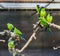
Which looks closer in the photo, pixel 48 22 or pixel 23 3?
pixel 48 22

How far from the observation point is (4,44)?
2018mm

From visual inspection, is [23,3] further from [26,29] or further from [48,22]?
[48,22]

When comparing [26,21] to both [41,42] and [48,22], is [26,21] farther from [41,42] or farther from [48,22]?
[48,22]

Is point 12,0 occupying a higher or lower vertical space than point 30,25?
higher

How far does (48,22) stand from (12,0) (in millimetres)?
779

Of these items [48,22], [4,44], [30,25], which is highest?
[48,22]

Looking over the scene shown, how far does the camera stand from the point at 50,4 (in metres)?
2.06

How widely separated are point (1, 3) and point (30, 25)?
30 centimetres

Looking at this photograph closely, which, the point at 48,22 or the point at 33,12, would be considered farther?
the point at 33,12

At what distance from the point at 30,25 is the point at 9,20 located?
0.18 metres

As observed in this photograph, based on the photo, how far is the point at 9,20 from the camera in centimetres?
204

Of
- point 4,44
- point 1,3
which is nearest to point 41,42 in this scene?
point 4,44

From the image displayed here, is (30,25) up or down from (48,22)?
down

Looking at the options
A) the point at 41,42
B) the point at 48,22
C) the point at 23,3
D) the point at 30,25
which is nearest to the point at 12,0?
the point at 23,3
